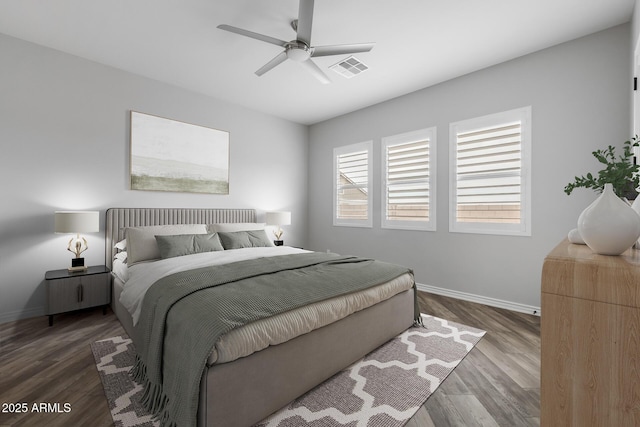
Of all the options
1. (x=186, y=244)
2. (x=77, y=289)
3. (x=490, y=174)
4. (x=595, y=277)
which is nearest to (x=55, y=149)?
(x=77, y=289)

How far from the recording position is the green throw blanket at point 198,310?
145 cm

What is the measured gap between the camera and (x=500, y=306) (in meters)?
3.44

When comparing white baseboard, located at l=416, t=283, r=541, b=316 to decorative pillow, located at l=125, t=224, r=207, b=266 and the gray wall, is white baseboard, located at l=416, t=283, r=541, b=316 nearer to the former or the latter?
the gray wall

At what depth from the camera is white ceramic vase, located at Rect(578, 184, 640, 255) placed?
99cm

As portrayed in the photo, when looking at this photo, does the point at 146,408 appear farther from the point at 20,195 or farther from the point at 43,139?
the point at 43,139

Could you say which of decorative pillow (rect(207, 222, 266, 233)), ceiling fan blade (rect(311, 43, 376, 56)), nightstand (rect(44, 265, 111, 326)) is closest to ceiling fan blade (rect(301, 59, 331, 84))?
ceiling fan blade (rect(311, 43, 376, 56))

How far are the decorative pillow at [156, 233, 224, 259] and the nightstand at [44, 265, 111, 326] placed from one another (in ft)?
2.38

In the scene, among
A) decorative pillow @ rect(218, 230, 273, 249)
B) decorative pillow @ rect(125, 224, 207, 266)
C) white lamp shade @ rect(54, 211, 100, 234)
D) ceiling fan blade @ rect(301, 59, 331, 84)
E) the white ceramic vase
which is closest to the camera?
the white ceramic vase

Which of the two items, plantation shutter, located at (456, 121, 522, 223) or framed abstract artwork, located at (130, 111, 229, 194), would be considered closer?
plantation shutter, located at (456, 121, 522, 223)

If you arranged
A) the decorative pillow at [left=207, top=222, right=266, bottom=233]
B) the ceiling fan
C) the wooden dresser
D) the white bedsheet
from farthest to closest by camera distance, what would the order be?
the decorative pillow at [left=207, top=222, right=266, bottom=233] → the ceiling fan → the white bedsheet → the wooden dresser

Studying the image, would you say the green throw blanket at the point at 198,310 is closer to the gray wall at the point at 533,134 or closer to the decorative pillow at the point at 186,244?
the decorative pillow at the point at 186,244

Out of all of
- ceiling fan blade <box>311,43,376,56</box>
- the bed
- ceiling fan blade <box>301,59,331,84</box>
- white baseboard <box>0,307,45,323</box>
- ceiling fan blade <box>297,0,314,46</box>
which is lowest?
white baseboard <box>0,307,45,323</box>

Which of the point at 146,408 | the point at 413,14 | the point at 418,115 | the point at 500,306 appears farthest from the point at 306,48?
the point at 500,306

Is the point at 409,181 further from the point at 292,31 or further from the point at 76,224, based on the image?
the point at 76,224
